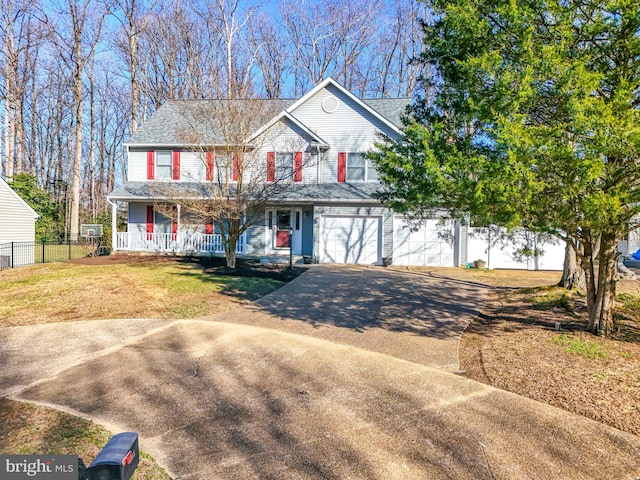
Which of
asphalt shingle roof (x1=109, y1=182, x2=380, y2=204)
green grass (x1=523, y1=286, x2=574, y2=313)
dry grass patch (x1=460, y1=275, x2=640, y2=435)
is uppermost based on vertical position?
asphalt shingle roof (x1=109, y1=182, x2=380, y2=204)

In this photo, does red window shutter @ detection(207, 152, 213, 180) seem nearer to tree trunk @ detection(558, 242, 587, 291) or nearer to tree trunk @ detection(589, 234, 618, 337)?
tree trunk @ detection(558, 242, 587, 291)

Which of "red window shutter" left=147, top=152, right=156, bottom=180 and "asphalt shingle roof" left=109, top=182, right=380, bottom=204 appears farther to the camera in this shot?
"red window shutter" left=147, top=152, right=156, bottom=180

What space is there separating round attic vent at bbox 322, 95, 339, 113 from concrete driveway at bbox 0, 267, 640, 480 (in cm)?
1311

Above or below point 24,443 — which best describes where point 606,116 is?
above

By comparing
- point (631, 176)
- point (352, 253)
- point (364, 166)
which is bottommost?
point (352, 253)

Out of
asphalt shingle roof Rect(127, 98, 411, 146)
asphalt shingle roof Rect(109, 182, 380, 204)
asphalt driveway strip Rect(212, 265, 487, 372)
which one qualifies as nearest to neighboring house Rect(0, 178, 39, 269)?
asphalt shingle roof Rect(109, 182, 380, 204)

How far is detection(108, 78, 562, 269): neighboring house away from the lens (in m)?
17.5

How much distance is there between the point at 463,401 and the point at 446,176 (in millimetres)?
2891

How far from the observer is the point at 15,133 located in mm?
30344

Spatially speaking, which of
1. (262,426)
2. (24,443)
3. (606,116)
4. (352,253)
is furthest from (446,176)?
(352,253)

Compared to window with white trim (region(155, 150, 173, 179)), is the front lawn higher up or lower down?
lower down

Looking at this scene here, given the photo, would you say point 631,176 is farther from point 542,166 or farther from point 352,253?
point 352,253

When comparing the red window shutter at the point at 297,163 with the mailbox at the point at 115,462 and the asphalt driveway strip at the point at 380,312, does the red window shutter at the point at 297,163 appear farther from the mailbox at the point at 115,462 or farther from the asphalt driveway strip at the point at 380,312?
the mailbox at the point at 115,462

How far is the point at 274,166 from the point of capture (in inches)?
662
